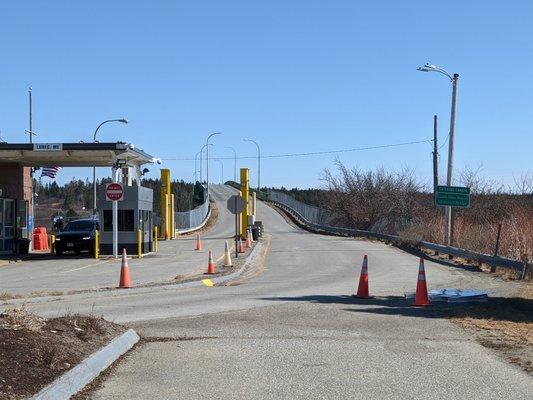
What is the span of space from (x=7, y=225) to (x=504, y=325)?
27.0 meters

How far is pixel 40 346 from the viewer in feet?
24.9

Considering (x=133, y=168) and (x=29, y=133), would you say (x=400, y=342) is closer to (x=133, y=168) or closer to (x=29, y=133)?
(x=133, y=168)

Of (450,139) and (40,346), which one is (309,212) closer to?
(450,139)

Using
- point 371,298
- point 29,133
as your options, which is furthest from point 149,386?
point 29,133

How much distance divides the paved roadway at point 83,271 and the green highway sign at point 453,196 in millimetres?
10500

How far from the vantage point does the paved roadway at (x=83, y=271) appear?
761 inches

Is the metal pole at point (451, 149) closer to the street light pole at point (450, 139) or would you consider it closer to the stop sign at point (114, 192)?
the street light pole at point (450, 139)

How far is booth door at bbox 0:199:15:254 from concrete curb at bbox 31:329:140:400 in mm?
25236

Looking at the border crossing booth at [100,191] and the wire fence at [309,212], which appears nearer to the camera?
the border crossing booth at [100,191]

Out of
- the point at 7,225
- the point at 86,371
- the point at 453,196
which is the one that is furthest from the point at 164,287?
the point at 7,225

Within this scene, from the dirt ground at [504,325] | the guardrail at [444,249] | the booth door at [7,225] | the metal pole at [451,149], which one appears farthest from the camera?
the booth door at [7,225]

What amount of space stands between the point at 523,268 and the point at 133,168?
24031mm

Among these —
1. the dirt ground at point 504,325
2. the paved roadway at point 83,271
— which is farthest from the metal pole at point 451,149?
the dirt ground at point 504,325

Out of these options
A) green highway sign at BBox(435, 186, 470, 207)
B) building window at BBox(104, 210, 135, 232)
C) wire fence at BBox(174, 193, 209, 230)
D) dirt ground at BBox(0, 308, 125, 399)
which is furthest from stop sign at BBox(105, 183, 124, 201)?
wire fence at BBox(174, 193, 209, 230)
